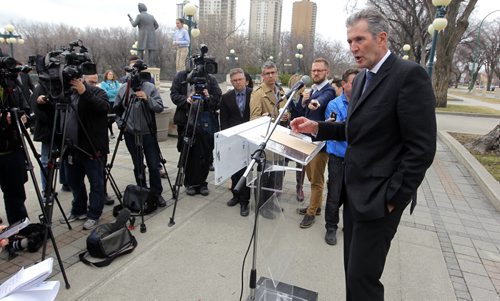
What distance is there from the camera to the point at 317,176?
395 centimetres

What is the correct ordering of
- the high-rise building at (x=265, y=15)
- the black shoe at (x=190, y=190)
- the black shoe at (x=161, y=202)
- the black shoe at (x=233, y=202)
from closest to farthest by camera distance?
the black shoe at (x=161, y=202) → the black shoe at (x=233, y=202) → the black shoe at (x=190, y=190) → the high-rise building at (x=265, y=15)

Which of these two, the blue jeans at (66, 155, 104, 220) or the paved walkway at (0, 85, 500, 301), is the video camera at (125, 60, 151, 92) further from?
the paved walkway at (0, 85, 500, 301)

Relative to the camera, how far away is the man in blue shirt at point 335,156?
351 centimetres

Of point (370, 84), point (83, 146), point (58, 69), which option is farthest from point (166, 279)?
point (370, 84)

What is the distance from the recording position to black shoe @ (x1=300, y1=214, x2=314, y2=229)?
3.97 m

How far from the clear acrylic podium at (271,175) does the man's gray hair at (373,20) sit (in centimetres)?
80

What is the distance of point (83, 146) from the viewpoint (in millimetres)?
3566

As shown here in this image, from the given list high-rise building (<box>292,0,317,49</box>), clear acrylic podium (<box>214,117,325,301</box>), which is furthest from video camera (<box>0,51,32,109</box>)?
high-rise building (<box>292,0,317,49</box>)

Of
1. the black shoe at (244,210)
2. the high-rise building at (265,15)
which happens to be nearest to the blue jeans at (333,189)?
the black shoe at (244,210)

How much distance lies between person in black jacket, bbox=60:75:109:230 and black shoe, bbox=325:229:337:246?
8.81ft

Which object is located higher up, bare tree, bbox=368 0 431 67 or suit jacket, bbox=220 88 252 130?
bare tree, bbox=368 0 431 67

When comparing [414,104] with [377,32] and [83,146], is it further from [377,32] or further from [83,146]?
[83,146]

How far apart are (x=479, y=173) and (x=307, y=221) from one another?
14.7 feet

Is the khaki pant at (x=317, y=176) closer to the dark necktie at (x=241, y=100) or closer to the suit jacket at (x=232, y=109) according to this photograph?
the suit jacket at (x=232, y=109)
